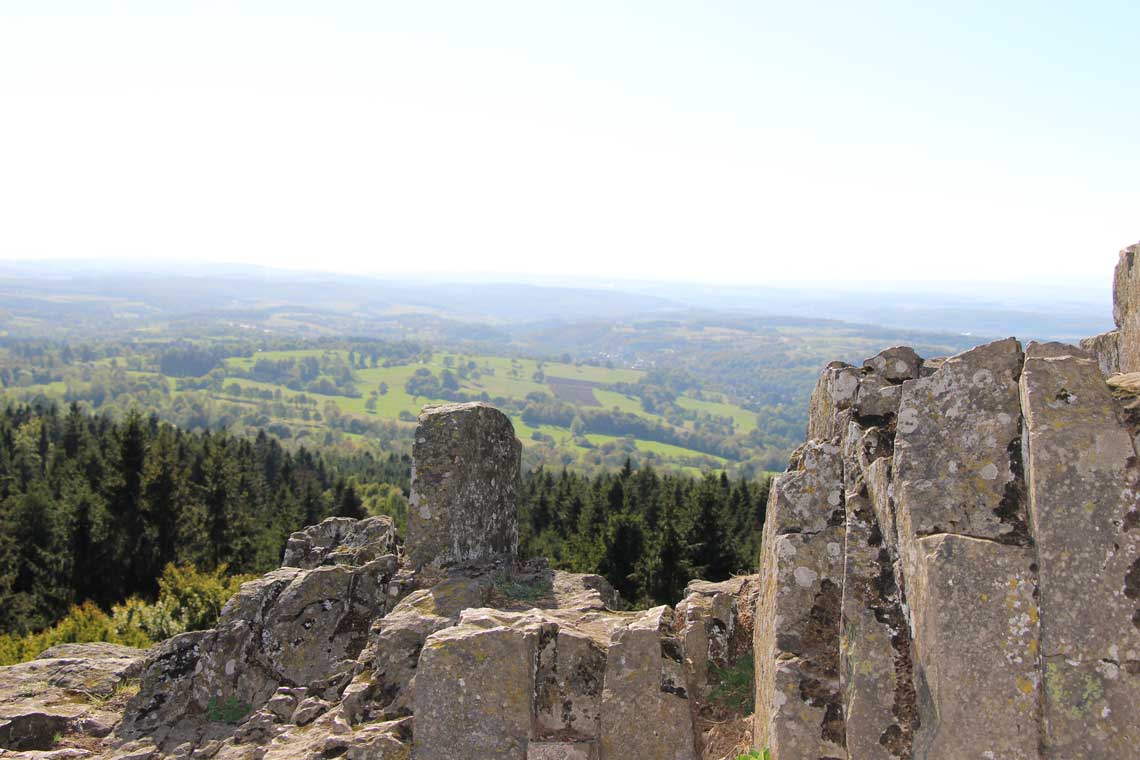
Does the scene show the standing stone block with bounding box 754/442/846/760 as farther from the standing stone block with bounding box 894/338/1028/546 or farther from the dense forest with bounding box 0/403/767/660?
the dense forest with bounding box 0/403/767/660

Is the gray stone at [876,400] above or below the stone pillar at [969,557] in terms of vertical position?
above

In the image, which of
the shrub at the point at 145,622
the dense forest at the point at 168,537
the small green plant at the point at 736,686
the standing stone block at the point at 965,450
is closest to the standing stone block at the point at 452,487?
the small green plant at the point at 736,686

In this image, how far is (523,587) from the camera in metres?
17.3

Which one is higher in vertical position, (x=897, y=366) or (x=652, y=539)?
(x=897, y=366)

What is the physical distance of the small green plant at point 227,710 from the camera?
55.0 ft

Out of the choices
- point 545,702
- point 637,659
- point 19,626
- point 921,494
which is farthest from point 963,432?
point 19,626

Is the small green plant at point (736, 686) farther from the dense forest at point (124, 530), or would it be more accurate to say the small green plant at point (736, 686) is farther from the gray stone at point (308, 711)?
the dense forest at point (124, 530)

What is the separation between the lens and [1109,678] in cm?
816

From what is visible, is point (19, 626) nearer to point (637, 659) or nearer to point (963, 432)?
point (637, 659)

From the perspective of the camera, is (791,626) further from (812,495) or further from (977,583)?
(977,583)

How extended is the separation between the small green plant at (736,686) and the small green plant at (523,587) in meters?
5.02

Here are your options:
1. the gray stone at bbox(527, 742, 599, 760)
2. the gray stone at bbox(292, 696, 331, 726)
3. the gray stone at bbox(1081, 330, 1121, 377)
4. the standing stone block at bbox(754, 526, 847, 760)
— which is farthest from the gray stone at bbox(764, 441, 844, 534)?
the gray stone at bbox(292, 696, 331, 726)

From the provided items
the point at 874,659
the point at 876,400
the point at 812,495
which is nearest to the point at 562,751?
the point at 874,659

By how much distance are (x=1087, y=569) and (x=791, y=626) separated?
3712mm
